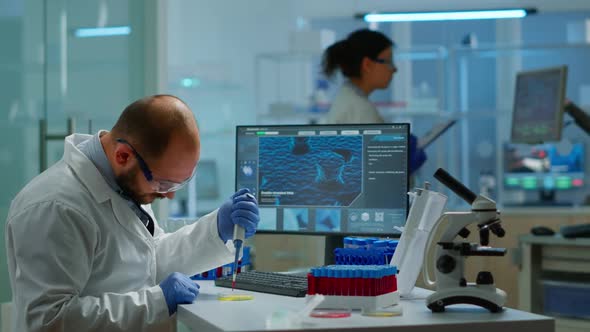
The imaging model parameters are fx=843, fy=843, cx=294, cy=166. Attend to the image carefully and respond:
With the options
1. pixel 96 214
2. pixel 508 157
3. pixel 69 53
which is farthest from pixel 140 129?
pixel 508 157

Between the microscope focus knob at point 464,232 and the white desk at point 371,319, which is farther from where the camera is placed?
the microscope focus knob at point 464,232

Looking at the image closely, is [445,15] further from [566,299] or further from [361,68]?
[566,299]

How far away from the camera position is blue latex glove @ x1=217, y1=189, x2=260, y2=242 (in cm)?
212

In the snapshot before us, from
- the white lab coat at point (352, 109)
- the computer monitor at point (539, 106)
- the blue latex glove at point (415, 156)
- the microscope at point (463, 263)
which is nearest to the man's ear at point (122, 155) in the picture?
the microscope at point (463, 263)

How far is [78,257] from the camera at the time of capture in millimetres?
1820

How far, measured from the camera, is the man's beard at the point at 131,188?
1.96 m

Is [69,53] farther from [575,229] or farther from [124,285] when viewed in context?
[575,229]

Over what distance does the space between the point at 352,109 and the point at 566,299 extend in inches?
48.7

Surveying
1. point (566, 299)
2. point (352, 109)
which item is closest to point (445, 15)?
point (352, 109)

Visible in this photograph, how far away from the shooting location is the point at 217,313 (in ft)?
5.72

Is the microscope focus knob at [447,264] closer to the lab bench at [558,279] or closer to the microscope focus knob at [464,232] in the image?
the microscope focus knob at [464,232]

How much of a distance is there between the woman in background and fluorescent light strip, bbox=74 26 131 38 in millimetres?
903

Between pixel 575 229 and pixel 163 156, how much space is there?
7.04 feet

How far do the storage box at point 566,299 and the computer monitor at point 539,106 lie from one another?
2.20 ft
